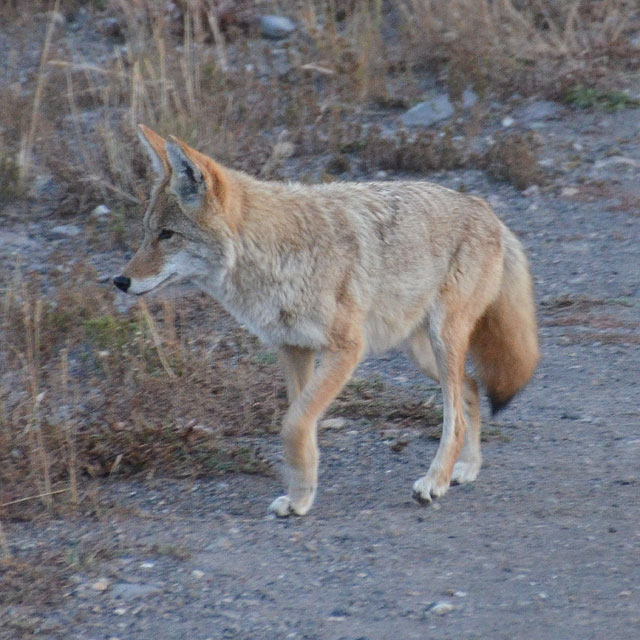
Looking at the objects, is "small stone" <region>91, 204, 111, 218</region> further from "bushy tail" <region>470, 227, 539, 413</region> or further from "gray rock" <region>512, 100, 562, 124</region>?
"gray rock" <region>512, 100, 562, 124</region>

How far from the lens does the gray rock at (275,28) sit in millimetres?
11969

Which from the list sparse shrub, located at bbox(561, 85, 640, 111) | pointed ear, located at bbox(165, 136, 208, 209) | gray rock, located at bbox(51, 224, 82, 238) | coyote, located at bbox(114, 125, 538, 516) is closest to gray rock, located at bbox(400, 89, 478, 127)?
sparse shrub, located at bbox(561, 85, 640, 111)

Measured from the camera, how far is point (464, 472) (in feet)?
15.9

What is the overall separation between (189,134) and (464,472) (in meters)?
4.96

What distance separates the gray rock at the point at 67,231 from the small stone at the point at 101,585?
493 cm

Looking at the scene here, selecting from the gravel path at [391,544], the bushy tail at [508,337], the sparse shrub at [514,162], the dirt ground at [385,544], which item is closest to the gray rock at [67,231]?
the dirt ground at [385,544]

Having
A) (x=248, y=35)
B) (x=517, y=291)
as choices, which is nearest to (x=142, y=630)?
(x=517, y=291)

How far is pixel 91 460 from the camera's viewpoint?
15.4 ft

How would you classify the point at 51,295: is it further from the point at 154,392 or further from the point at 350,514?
the point at 350,514

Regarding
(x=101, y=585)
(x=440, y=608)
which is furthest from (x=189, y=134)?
(x=440, y=608)

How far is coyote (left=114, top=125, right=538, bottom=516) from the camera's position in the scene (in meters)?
4.40

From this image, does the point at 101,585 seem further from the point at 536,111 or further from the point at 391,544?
the point at 536,111

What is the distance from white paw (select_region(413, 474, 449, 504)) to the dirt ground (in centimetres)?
5

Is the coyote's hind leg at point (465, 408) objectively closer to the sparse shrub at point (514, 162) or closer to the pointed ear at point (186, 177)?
the pointed ear at point (186, 177)
